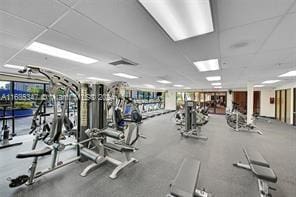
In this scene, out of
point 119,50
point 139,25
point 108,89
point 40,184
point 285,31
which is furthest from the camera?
point 108,89

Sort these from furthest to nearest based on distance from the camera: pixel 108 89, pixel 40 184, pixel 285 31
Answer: pixel 108 89 < pixel 40 184 < pixel 285 31

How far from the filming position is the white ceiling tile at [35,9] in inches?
52.9

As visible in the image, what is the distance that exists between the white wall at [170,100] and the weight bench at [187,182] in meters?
13.0

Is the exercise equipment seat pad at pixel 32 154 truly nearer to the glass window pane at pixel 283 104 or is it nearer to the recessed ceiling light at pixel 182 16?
the recessed ceiling light at pixel 182 16

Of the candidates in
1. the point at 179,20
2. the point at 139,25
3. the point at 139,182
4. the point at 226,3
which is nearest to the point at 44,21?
the point at 139,25

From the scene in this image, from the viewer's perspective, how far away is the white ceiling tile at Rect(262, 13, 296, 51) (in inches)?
64.9

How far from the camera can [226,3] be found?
1359 mm

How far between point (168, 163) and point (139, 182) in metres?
0.95

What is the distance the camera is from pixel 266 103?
1048 centimetres

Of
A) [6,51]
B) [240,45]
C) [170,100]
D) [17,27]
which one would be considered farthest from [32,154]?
[170,100]

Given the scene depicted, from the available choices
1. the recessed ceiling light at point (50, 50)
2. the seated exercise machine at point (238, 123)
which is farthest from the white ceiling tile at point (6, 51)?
the seated exercise machine at point (238, 123)

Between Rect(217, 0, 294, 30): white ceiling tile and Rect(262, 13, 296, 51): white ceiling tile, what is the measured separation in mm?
268

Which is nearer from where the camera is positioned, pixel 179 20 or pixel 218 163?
pixel 179 20

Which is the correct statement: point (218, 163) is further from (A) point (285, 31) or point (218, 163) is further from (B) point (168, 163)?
(A) point (285, 31)
